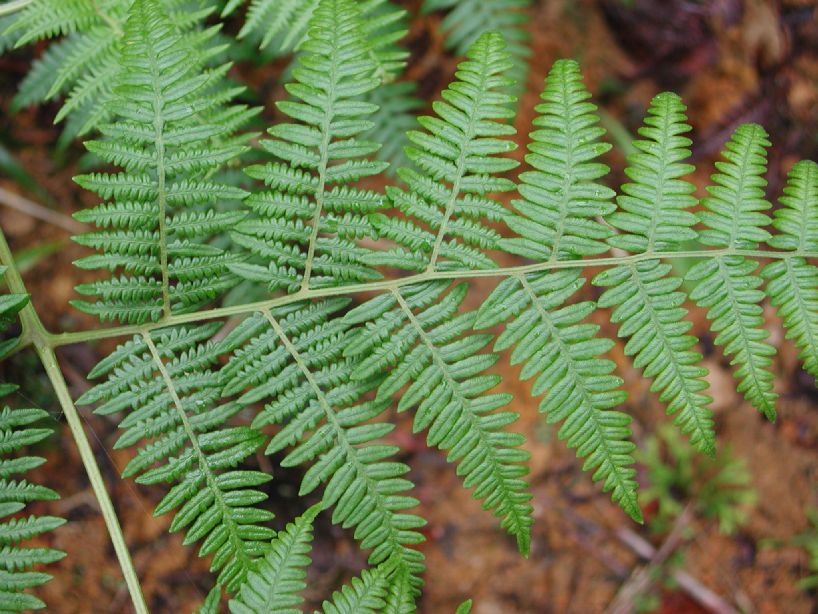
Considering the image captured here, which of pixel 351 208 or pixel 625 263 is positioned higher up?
pixel 351 208

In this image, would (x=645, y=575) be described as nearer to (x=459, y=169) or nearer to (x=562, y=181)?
(x=562, y=181)

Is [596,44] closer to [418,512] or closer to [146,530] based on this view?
[418,512]

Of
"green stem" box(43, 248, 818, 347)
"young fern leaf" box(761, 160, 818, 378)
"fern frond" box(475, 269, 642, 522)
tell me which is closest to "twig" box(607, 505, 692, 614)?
"fern frond" box(475, 269, 642, 522)

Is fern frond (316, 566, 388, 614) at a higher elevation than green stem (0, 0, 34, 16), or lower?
lower

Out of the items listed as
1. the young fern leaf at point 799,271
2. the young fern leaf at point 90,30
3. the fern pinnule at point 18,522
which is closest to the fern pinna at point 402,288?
the young fern leaf at point 799,271

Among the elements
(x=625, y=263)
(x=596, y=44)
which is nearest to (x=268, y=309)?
(x=625, y=263)

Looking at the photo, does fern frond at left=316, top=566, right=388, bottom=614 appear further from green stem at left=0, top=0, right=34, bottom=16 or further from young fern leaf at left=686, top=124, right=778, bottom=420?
green stem at left=0, top=0, right=34, bottom=16

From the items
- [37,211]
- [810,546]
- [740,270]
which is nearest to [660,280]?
[740,270]
